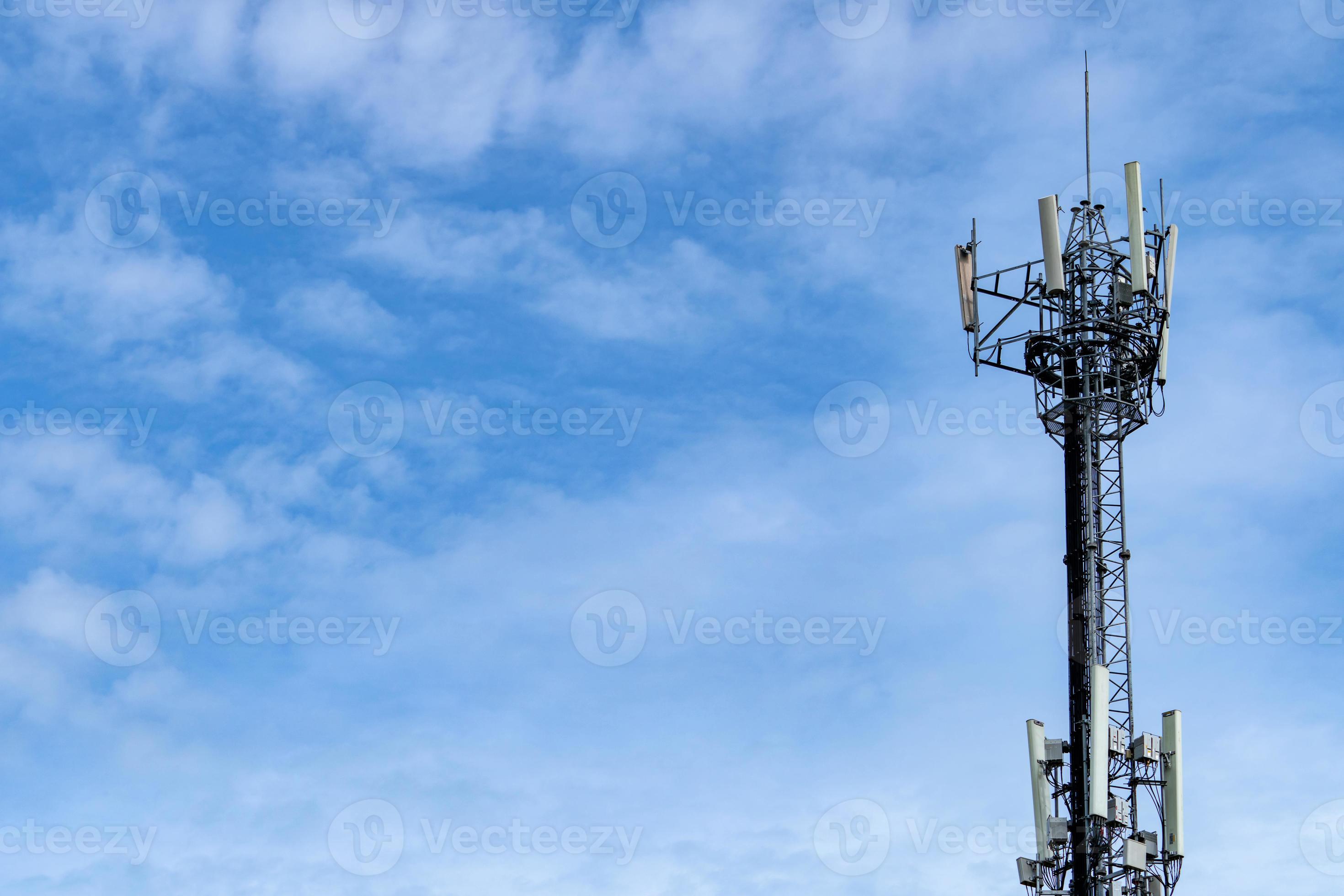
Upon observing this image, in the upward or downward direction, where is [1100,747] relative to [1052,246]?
downward

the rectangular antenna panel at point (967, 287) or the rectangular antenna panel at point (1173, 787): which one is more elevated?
the rectangular antenna panel at point (967, 287)

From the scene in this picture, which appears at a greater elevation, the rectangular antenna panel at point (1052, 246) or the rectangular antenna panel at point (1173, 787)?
the rectangular antenna panel at point (1052, 246)

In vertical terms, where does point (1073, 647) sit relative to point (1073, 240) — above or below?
below

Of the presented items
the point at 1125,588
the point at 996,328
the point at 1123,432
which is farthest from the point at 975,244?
the point at 1125,588

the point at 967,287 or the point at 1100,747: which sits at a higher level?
the point at 967,287

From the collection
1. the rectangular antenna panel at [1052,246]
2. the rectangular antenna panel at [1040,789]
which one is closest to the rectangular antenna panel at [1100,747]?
the rectangular antenna panel at [1040,789]

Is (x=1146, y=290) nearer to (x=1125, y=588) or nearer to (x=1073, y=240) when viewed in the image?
(x=1073, y=240)

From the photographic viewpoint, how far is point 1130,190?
3504 inches

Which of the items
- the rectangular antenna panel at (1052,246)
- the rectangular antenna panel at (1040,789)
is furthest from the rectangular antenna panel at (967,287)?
the rectangular antenna panel at (1040,789)

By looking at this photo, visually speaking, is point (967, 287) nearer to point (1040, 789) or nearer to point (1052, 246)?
point (1052, 246)

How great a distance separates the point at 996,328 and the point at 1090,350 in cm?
420

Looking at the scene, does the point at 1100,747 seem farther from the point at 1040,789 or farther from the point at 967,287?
the point at 967,287

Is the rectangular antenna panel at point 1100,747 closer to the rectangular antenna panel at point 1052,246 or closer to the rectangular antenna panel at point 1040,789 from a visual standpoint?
the rectangular antenna panel at point 1040,789

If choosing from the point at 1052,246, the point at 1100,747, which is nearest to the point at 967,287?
the point at 1052,246
